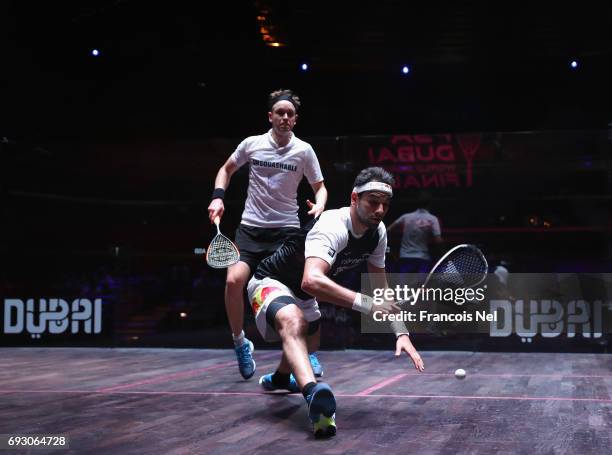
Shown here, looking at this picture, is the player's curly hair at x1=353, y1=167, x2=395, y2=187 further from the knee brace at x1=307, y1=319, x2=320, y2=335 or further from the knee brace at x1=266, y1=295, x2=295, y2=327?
the knee brace at x1=307, y1=319, x2=320, y2=335

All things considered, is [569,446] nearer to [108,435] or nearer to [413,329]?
[108,435]

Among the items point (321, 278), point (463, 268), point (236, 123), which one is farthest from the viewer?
point (236, 123)

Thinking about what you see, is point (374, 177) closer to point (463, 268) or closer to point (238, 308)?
point (463, 268)

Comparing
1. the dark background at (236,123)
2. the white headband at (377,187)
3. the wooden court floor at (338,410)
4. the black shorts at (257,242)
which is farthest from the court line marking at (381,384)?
the dark background at (236,123)

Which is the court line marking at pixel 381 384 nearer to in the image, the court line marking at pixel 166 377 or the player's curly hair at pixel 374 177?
the court line marking at pixel 166 377

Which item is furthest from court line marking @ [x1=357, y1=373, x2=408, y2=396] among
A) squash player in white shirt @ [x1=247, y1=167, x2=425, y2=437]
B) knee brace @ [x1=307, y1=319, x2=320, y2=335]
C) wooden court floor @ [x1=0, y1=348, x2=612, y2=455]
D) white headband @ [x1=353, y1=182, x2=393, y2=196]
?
Answer: white headband @ [x1=353, y1=182, x2=393, y2=196]

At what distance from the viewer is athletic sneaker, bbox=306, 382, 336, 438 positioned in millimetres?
2768

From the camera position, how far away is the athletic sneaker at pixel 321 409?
2768mm

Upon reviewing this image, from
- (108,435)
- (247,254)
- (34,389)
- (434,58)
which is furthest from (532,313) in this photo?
(108,435)

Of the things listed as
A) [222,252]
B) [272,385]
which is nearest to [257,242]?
[222,252]

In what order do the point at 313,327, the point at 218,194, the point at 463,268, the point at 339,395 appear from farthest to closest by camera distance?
the point at 218,194 < the point at 339,395 < the point at 313,327 < the point at 463,268

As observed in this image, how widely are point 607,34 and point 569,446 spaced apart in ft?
18.4

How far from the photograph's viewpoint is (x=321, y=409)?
277cm

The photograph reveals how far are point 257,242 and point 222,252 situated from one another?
0.30 metres
